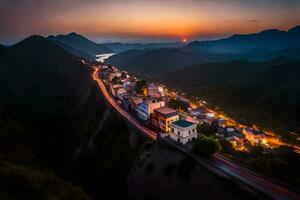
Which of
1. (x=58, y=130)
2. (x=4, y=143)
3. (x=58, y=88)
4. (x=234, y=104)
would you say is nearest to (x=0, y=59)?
(x=58, y=88)

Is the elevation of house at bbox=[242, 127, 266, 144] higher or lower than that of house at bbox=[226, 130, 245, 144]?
lower

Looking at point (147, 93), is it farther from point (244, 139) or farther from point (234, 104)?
point (234, 104)

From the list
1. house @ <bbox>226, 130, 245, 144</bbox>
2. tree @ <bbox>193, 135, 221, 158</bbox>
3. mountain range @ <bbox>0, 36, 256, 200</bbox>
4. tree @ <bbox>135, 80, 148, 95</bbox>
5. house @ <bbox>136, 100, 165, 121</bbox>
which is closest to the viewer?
mountain range @ <bbox>0, 36, 256, 200</bbox>

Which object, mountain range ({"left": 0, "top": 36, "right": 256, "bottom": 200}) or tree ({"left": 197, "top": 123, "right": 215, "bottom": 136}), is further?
tree ({"left": 197, "top": 123, "right": 215, "bottom": 136})

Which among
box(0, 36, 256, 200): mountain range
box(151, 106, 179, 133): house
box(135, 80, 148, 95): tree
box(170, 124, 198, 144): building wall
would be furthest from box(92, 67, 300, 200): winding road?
box(135, 80, 148, 95): tree

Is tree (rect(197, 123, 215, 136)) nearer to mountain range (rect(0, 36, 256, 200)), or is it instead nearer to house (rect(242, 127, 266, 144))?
house (rect(242, 127, 266, 144))

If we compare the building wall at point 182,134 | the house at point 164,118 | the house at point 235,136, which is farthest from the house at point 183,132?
the house at point 235,136

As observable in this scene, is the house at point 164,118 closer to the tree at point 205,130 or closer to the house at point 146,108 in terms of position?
the house at point 146,108

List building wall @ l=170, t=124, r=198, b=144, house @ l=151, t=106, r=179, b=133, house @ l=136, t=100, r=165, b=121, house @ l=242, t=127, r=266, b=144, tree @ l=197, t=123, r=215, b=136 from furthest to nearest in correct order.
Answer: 1. house @ l=242, t=127, r=266, b=144
2. house @ l=136, t=100, r=165, b=121
3. tree @ l=197, t=123, r=215, b=136
4. house @ l=151, t=106, r=179, b=133
5. building wall @ l=170, t=124, r=198, b=144
